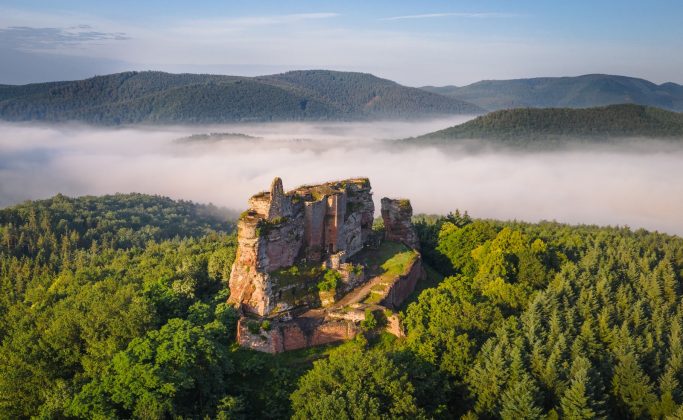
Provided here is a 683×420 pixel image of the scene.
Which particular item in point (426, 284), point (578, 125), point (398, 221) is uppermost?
point (578, 125)

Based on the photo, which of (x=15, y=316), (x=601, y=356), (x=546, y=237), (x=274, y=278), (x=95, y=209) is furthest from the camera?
(x=95, y=209)

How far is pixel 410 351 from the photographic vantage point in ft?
128

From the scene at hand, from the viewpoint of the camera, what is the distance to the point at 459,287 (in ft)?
160

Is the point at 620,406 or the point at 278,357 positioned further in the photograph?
the point at 278,357

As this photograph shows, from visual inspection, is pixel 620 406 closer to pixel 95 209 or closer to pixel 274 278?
pixel 274 278

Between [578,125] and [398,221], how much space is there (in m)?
122

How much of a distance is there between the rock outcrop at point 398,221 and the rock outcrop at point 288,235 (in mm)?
4967

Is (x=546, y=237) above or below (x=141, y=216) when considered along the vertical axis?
above

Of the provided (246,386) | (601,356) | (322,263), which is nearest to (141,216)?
(322,263)

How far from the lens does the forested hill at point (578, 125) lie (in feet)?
520

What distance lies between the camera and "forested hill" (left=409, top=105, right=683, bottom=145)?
159 metres

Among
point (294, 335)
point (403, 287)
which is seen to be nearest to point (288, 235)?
point (294, 335)

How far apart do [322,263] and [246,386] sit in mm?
14374

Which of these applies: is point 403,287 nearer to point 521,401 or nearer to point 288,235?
point 288,235
